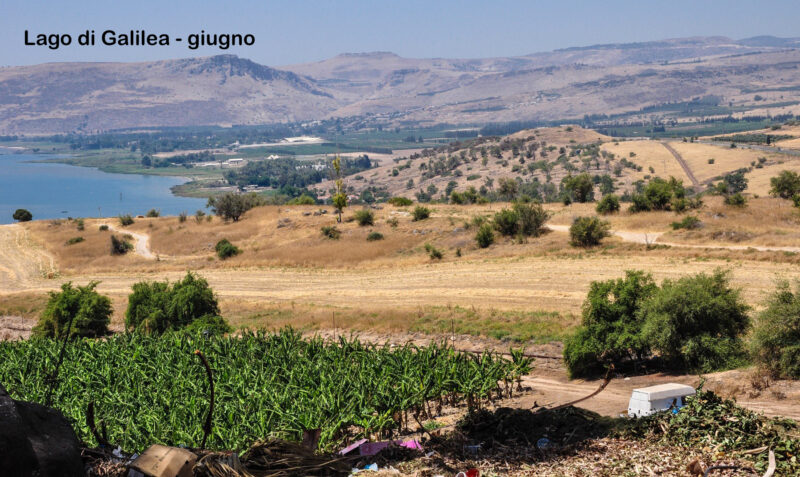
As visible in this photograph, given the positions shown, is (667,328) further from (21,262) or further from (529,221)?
(21,262)

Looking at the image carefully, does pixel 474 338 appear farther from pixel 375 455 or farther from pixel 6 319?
pixel 6 319

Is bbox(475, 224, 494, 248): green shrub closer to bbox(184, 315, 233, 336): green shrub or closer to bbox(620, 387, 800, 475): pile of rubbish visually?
bbox(184, 315, 233, 336): green shrub

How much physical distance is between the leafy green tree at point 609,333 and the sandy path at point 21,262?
4634 centimetres

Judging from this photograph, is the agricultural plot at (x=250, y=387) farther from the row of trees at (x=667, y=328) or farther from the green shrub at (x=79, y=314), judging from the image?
the green shrub at (x=79, y=314)

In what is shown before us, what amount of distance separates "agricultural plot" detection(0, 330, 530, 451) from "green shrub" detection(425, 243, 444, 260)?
2864cm

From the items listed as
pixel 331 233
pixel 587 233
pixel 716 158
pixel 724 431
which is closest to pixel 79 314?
pixel 724 431

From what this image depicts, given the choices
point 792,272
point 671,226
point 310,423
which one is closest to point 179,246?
point 671,226

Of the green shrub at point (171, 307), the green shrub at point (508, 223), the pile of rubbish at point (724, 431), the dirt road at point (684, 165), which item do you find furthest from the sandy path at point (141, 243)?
the dirt road at point (684, 165)

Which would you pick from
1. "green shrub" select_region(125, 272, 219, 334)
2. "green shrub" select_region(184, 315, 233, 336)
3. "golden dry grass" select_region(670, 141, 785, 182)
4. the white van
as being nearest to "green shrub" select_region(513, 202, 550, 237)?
"green shrub" select_region(125, 272, 219, 334)

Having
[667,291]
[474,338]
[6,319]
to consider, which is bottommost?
[6,319]

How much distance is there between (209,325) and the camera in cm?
2617

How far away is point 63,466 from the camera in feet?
21.2

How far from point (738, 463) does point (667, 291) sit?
34.9ft

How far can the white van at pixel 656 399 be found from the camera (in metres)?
11.8
